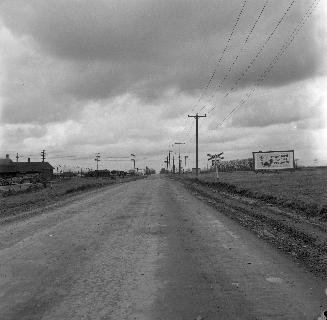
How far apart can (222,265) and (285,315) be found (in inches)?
107

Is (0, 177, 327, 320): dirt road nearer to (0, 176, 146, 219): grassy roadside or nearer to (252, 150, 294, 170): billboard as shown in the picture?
(0, 176, 146, 219): grassy roadside

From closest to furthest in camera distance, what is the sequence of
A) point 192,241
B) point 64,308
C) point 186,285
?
point 64,308 → point 186,285 → point 192,241

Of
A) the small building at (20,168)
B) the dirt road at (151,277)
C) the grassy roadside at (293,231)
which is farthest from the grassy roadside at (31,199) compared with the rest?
the small building at (20,168)

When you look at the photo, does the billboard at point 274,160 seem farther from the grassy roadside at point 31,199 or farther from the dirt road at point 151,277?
the dirt road at point 151,277

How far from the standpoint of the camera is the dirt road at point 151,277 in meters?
5.45

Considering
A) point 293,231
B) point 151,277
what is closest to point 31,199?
point 293,231

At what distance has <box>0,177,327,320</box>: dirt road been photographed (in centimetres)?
545

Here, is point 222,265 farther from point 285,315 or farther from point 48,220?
point 48,220

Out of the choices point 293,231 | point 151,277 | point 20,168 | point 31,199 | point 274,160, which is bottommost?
point 151,277

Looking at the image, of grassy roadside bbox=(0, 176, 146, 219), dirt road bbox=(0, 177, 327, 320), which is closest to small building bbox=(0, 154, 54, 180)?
grassy roadside bbox=(0, 176, 146, 219)

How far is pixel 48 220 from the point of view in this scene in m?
15.6

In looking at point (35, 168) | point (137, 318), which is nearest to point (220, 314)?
point (137, 318)

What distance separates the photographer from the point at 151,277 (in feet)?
23.3

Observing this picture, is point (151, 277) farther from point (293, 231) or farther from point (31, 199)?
point (31, 199)
